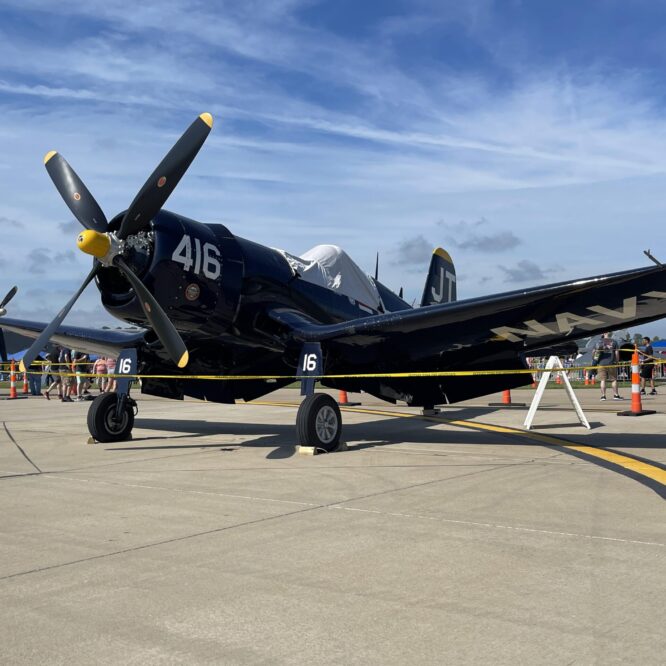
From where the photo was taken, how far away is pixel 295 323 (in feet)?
29.4

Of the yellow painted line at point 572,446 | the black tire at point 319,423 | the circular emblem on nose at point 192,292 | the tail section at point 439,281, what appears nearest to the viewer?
the yellow painted line at point 572,446

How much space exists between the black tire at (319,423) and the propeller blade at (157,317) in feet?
4.74

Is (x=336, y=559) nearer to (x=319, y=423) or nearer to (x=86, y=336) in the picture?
(x=319, y=423)

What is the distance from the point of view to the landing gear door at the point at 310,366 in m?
8.45

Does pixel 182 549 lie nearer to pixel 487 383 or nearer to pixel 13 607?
pixel 13 607

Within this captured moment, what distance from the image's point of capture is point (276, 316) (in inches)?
356

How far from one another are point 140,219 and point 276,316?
7.03ft

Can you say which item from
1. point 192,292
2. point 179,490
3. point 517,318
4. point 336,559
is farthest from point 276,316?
point 336,559

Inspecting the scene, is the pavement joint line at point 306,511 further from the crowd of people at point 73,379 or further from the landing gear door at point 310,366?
the crowd of people at point 73,379

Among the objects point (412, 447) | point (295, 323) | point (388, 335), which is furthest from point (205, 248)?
point (412, 447)

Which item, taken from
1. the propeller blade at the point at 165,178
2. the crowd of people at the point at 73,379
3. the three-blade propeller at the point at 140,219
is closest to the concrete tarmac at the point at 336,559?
the three-blade propeller at the point at 140,219

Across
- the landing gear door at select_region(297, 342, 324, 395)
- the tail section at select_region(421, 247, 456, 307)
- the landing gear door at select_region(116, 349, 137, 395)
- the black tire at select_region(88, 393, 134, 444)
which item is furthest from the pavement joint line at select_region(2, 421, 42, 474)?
the tail section at select_region(421, 247, 456, 307)

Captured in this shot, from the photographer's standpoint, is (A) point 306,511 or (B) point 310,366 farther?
(B) point 310,366

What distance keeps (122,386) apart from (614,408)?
970cm
